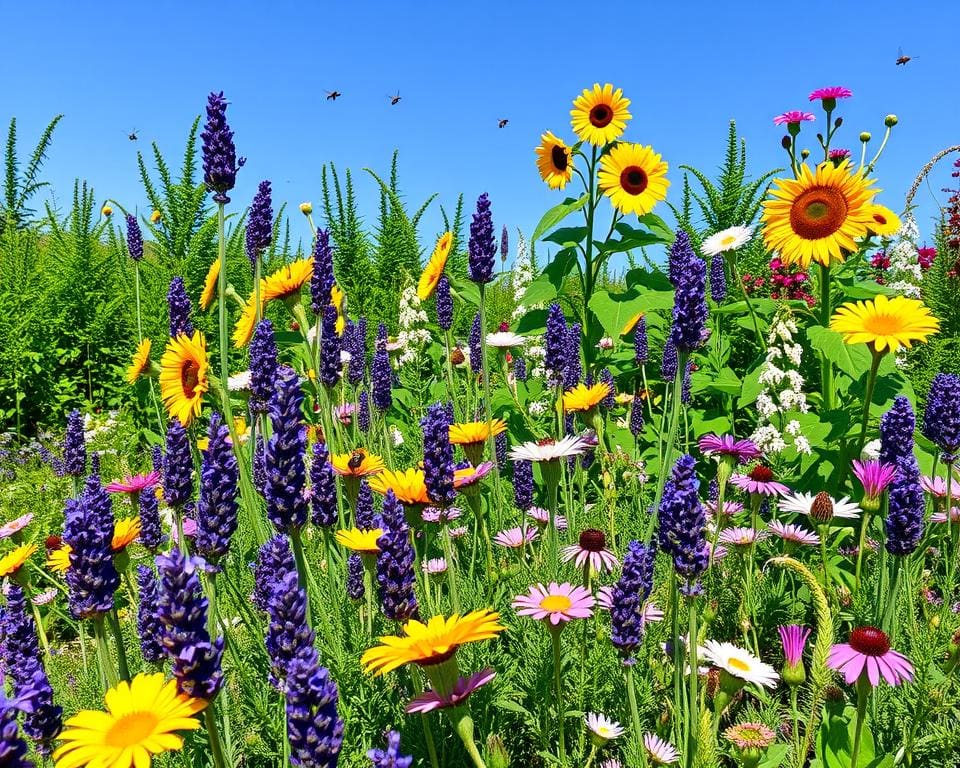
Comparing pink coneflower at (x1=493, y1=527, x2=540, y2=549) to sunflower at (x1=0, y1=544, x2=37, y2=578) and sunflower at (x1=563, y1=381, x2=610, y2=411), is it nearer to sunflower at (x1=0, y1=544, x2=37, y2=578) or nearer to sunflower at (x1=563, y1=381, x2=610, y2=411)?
sunflower at (x1=563, y1=381, x2=610, y2=411)

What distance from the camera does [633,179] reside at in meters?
3.73

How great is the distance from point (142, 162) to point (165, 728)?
9.74 m

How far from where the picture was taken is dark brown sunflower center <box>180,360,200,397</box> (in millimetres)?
2871

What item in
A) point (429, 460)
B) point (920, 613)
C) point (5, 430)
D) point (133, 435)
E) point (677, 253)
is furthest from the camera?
point (5, 430)

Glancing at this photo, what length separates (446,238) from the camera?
3475 millimetres

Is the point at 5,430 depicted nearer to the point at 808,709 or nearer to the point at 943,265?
the point at 808,709

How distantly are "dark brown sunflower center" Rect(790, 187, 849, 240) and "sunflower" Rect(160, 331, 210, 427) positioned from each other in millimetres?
2849

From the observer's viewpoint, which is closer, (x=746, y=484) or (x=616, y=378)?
(x=746, y=484)

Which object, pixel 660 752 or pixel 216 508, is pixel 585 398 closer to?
pixel 660 752

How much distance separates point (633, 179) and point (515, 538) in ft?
7.19

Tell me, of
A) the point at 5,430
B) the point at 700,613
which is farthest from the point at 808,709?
the point at 5,430

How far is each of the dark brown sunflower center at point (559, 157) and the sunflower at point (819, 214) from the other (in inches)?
47.3

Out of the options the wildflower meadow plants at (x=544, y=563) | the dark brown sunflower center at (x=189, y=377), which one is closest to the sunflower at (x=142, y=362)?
the wildflower meadow plants at (x=544, y=563)

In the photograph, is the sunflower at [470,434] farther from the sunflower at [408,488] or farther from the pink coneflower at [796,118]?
the pink coneflower at [796,118]
